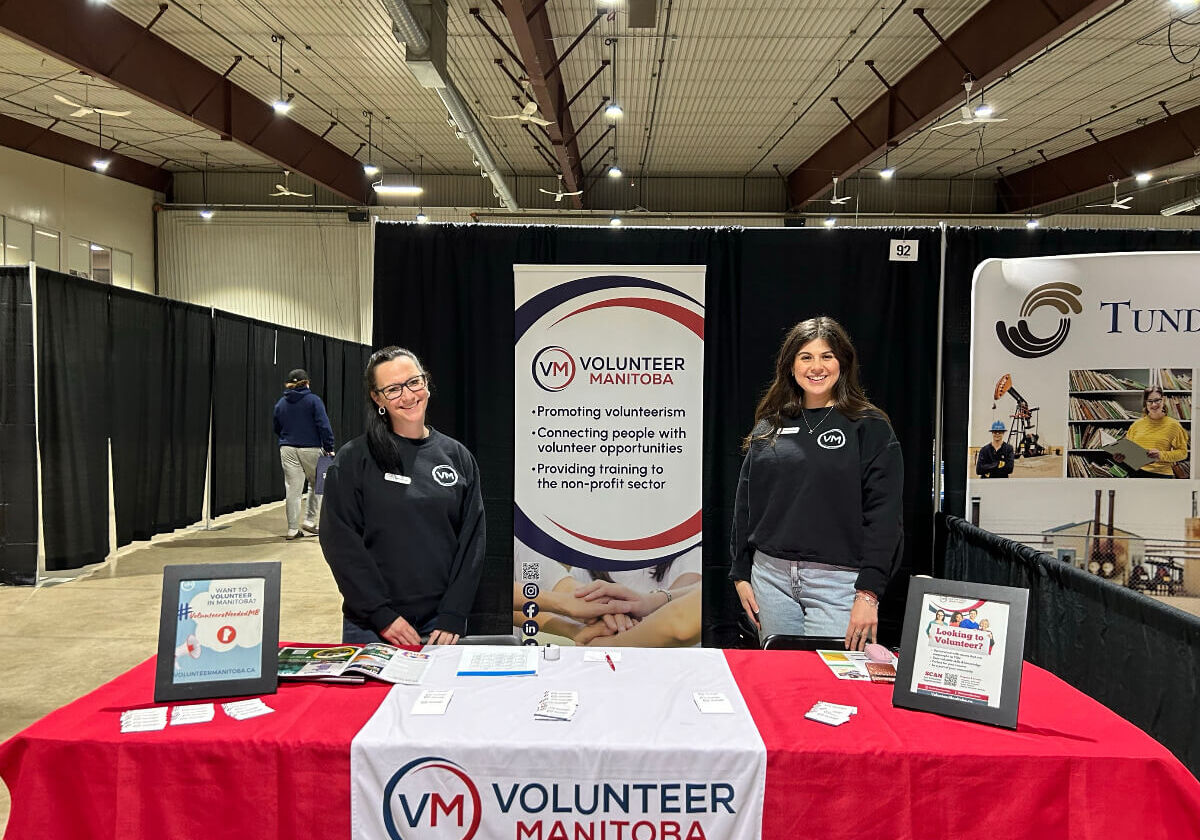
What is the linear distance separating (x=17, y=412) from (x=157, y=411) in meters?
1.64

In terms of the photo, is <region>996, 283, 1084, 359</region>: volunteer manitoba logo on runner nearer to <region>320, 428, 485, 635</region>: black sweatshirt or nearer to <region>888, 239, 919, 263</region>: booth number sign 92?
<region>888, 239, 919, 263</region>: booth number sign 92

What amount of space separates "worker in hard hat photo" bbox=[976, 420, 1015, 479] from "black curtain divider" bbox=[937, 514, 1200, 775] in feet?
0.90

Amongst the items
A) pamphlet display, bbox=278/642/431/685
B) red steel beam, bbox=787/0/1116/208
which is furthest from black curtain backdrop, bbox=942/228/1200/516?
red steel beam, bbox=787/0/1116/208

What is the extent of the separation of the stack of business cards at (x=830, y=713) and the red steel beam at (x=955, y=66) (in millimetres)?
6169

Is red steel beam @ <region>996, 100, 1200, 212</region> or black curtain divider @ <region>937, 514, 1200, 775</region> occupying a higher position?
red steel beam @ <region>996, 100, 1200, 212</region>

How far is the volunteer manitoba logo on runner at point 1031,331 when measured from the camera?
331cm

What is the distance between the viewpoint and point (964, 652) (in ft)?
5.72

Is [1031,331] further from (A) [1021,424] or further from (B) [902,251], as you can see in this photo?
(B) [902,251]

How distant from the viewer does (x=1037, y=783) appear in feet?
5.03

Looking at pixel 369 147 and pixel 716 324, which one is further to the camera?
pixel 369 147

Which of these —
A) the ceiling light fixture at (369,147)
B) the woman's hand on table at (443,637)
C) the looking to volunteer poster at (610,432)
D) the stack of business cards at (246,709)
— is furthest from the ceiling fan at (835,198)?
the stack of business cards at (246,709)

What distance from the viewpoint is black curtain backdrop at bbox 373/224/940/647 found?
3.58 m

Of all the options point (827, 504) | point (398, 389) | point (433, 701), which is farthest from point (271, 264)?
point (433, 701)

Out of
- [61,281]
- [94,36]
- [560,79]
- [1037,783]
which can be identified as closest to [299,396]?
[61,281]
